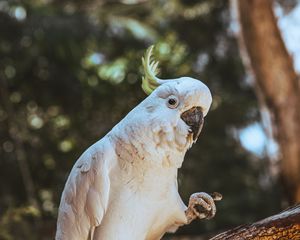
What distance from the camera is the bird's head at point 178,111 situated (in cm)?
146

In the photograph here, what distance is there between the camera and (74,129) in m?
4.39

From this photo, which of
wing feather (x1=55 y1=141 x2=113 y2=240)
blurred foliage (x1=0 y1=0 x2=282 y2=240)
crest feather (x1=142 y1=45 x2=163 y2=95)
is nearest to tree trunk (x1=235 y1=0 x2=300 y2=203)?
blurred foliage (x1=0 y1=0 x2=282 y2=240)

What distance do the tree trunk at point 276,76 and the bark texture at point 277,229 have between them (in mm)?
2107

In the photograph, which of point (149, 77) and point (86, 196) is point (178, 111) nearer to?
point (149, 77)

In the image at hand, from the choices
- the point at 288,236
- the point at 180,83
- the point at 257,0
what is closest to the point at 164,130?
the point at 180,83

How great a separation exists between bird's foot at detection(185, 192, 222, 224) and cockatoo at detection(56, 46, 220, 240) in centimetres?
9

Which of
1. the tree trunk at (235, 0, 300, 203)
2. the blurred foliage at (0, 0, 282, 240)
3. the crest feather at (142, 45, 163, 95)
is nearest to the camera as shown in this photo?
the crest feather at (142, 45, 163, 95)

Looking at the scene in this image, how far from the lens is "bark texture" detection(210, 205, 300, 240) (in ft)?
4.95

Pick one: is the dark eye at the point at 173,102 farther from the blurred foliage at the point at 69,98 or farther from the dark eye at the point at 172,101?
the blurred foliage at the point at 69,98

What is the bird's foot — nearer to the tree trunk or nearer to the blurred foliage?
the tree trunk

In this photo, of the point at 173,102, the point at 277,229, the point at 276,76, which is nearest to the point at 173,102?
the point at 173,102

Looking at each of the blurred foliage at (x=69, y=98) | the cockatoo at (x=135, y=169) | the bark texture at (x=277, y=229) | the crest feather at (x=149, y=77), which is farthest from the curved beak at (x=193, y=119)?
the blurred foliage at (x=69, y=98)

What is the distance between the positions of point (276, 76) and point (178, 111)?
2245 mm

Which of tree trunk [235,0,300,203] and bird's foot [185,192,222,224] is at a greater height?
tree trunk [235,0,300,203]
